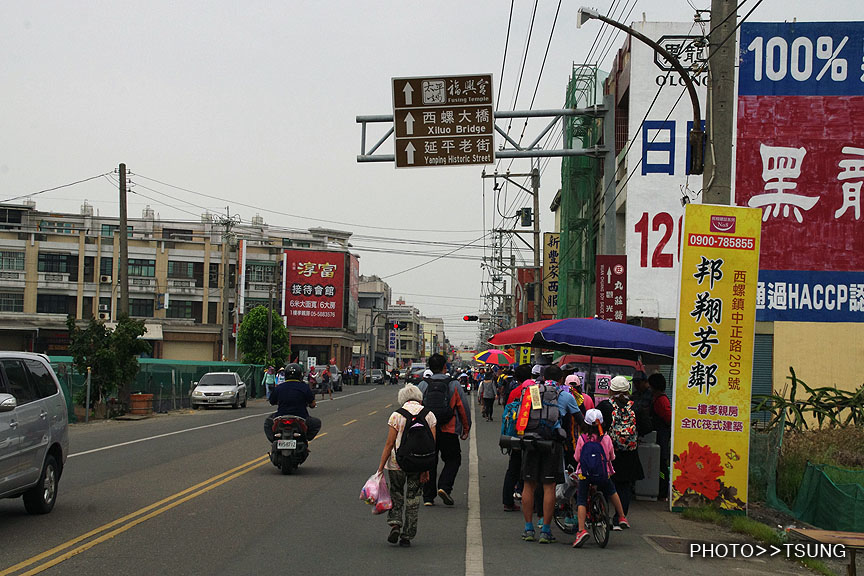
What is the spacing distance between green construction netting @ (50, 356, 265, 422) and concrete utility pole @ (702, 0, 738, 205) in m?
21.5

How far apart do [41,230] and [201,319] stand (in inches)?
614

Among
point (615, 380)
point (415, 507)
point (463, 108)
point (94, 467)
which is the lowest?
point (94, 467)

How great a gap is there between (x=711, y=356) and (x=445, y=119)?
862 centimetres

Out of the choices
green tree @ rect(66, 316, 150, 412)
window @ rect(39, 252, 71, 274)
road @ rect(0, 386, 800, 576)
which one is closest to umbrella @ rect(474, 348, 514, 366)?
green tree @ rect(66, 316, 150, 412)

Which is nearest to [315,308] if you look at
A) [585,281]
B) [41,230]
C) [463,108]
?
[41,230]

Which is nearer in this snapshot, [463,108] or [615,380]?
[615,380]

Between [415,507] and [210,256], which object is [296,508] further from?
[210,256]

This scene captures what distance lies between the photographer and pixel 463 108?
1845cm

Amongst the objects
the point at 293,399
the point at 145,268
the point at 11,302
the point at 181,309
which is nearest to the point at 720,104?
the point at 293,399

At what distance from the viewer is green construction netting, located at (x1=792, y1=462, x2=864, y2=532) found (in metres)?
10.9

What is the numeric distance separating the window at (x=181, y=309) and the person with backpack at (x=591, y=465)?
72.4 metres

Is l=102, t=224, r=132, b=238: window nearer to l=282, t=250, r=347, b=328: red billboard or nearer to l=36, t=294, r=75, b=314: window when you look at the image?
l=36, t=294, r=75, b=314: window

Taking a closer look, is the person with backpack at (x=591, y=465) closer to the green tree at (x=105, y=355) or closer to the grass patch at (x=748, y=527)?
the grass patch at (x=748, y=527)

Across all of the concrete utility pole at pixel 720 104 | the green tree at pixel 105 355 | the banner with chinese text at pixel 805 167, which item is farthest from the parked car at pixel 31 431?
the banner with chinese text at pixel 805 167
